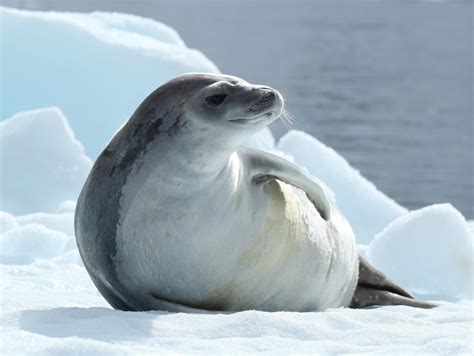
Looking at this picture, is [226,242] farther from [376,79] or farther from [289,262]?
[376,79]

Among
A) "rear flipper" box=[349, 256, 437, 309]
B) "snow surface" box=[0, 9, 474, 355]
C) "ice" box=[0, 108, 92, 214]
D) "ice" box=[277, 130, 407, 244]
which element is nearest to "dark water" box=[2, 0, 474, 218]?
"snow surface" box=[0, 9, 474, 355]

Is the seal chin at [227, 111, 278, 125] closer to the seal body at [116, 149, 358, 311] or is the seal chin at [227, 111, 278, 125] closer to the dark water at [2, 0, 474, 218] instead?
the seal body at [116, 149, 358, 311]

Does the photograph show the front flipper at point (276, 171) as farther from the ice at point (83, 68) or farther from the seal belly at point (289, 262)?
the ice at point (83, 68)

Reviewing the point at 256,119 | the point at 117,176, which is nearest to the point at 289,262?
the point at 256,119

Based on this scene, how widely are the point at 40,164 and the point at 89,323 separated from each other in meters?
4.83

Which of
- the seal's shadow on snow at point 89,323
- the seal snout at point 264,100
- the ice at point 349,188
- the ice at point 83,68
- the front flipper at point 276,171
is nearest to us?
the seal's shadow on snow at point 89,323

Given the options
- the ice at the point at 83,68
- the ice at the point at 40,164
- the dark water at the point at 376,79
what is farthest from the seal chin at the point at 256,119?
the dark water at the point at 376,79

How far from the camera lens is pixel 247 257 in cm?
387

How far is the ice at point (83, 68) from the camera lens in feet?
33.1

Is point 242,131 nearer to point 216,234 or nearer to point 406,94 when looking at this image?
point 216,234

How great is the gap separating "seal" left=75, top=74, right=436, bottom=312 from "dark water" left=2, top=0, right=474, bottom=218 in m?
13.1

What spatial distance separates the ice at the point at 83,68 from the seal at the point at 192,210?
5942 millimetres

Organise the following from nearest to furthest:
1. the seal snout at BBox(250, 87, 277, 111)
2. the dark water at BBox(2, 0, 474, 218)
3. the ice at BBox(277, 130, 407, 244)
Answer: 1. the seal snout at BBox(250, 87, 277, 111)
2. the ice at BBox(277, 130, 407, 244)
3. the dark water at BBox(2, 0, 474, 218)

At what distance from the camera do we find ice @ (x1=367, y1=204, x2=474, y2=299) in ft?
20.4
